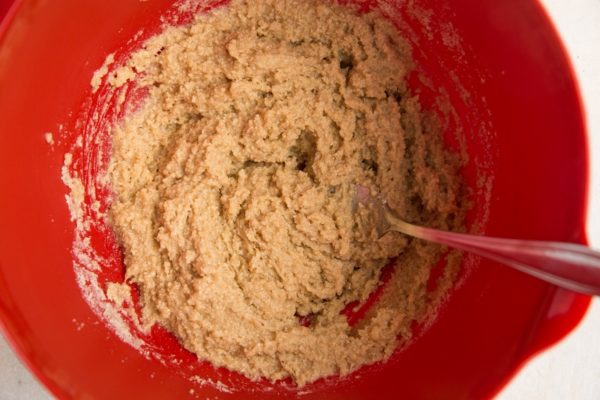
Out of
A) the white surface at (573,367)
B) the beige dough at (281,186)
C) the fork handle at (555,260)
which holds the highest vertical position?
the beige dough at (281,186)

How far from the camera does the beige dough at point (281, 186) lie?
176 centimetres

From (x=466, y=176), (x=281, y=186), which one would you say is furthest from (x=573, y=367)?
(x=281, y=186)

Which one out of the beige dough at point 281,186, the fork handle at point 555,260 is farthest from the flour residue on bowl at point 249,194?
the fork handle at point 555,260

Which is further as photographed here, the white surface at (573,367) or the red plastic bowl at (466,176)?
the white surface at (573,367)

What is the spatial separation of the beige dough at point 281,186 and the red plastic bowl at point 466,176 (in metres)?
0.10

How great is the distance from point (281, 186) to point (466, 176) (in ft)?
2.02

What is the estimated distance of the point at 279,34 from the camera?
184 centimetres

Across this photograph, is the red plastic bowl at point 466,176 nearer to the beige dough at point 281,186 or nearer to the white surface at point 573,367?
the beige dough at point 281,186

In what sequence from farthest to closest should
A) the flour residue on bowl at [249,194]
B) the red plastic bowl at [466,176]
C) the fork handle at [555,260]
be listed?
the flour residue on bowl at [249,194]
the red plastic bowl at [466,176]
the fork handle at [555,260]

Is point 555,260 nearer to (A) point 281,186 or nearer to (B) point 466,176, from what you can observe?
(B) point 466,176

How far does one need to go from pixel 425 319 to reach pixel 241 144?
2.78ft

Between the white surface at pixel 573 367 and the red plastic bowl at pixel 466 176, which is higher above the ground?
the red plastic bowl at pixel 466 176

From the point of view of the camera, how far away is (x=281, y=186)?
1.80 metres

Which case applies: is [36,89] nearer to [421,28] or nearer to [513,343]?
[421,28]
